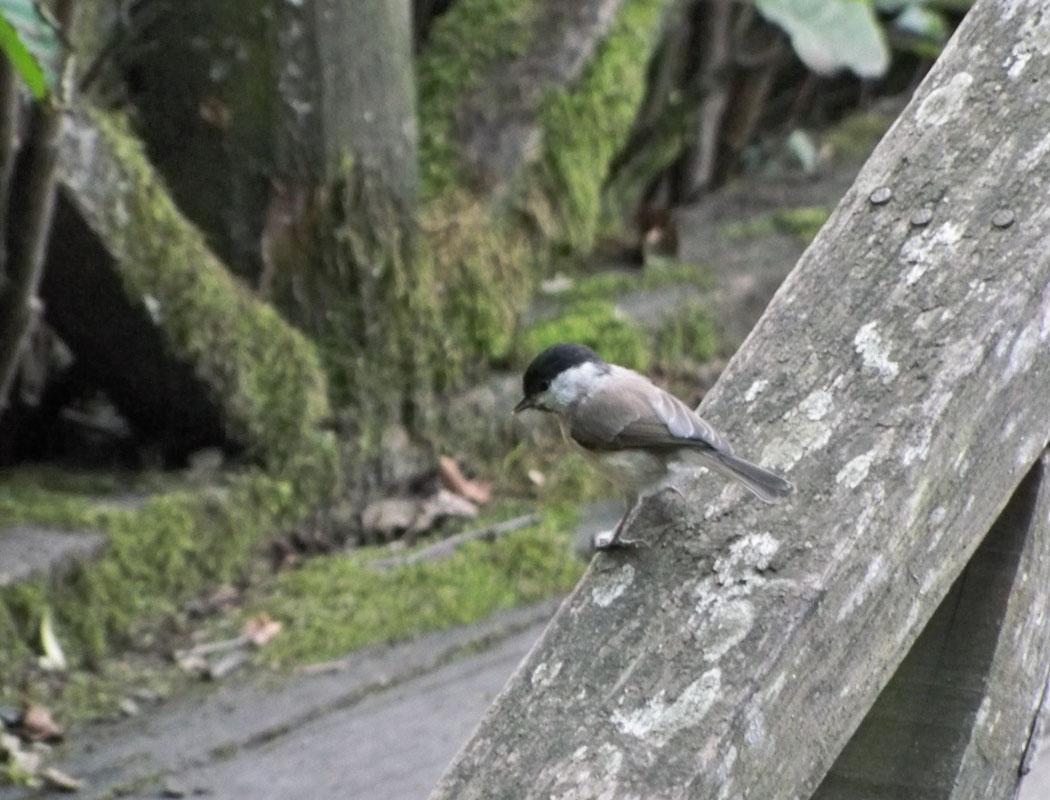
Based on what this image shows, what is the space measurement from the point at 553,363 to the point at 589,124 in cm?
242

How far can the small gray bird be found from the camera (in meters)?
2.29

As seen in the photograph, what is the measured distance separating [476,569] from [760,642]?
2.62 m

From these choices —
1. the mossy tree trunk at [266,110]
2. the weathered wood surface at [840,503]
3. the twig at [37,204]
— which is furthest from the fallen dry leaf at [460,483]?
the weathered wood surface at [840,503]

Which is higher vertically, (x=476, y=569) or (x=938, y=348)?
(x=938, y=348)

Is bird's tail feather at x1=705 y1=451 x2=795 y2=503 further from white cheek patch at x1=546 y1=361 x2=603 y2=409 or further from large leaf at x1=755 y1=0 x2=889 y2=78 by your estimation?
large leaf at x1=755 y1=0 x2=889 y2=78

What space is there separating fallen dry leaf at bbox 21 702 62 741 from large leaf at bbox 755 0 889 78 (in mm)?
3232

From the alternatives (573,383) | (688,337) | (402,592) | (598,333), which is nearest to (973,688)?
(573,383)

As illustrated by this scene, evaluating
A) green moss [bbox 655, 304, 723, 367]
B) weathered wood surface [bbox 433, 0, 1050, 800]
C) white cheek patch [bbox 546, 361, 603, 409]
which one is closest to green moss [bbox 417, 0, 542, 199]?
green moss [bbox 655, 304, 723, 367]

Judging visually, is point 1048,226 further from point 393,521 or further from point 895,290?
point 393,521

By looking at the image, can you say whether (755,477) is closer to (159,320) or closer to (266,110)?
(159,320)

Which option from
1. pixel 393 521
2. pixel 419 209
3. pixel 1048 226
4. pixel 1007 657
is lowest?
pixel 393 521

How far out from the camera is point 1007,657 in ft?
5.41

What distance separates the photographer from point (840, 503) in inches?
57.6

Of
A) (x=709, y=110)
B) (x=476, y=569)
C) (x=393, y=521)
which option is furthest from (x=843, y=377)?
(x=709, y=110)
